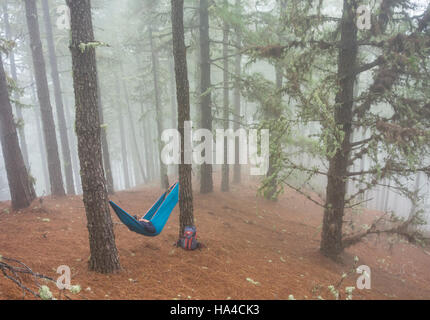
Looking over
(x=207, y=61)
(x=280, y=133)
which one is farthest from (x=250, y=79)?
(x=280, y=133)

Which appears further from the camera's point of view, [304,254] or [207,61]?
[207,61]

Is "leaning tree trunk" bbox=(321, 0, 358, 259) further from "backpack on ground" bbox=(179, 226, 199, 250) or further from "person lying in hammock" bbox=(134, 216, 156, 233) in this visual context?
"person lying in hammock" bbox=(134, 216, 156, 233)

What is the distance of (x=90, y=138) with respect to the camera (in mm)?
3785

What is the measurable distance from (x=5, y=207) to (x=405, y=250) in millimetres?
13093

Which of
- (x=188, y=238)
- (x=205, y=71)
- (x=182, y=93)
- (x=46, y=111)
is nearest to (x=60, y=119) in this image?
(x=46, y=111)

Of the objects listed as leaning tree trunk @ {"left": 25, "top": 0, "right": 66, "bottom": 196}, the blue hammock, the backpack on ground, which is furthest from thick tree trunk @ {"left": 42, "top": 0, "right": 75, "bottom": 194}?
the backpack on ground

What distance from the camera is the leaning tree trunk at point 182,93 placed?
4770mm

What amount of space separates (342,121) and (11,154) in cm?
806

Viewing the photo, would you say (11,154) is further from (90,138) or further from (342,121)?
(342,121)

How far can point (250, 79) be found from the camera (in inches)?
363

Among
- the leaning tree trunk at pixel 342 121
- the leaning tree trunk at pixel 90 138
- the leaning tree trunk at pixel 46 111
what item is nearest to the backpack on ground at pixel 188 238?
the leaning tree trunk at pixel 90 138

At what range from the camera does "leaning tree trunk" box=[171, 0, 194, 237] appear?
4770 millimetres
